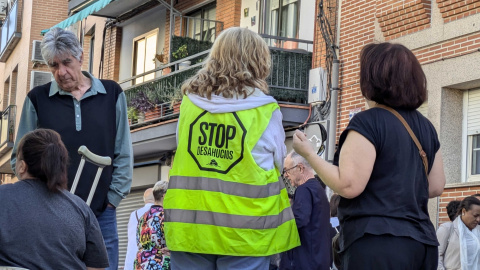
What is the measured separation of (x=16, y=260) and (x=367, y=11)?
1233 centimetres

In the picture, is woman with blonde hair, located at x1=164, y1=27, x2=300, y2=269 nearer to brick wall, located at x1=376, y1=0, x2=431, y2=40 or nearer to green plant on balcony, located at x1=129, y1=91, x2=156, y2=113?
brick wall, located at x1=376, y1=0, x2=431, y2=40

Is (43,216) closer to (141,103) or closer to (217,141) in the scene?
(217,141)

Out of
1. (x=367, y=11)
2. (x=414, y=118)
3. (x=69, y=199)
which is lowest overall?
(x=69, y=199)

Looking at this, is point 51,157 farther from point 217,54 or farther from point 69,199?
point 217,54

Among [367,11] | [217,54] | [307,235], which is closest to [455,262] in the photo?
[307,235]

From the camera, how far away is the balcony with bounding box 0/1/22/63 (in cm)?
4056

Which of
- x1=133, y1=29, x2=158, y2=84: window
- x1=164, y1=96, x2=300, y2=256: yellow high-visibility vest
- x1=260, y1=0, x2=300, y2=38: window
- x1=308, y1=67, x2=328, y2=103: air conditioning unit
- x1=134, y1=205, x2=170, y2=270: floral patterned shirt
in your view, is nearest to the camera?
x1=164, y1=96, x2=300, y2=256: yellow high-visibility vest

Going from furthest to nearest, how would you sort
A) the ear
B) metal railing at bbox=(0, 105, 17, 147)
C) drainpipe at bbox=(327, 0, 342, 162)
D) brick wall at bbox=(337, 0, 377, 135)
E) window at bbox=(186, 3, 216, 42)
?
1. metal railing at bbox=(0, 105, 17, 147)
2. window at bbox=(186, 3, 216, 42)
3. drainpipe at bbox=(327, 0, 342, 162)
4. brick wall at bbox=(337, 0, 377, 135)
5. the ear

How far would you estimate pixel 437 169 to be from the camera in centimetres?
530

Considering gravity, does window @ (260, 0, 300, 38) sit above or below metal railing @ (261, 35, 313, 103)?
above

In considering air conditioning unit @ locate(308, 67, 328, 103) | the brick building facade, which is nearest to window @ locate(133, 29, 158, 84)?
air conditioning unit @ locate(308, 67, 328, 103)

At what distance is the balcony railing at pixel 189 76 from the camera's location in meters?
19.2

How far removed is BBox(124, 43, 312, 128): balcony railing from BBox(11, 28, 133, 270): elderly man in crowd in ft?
40.4

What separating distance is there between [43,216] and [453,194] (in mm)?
9890
